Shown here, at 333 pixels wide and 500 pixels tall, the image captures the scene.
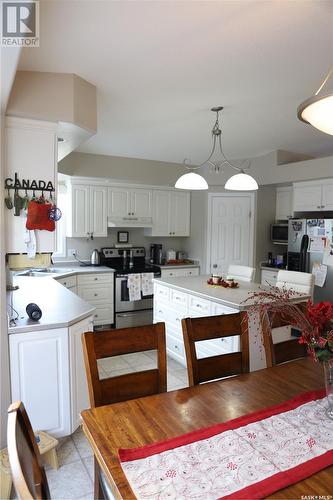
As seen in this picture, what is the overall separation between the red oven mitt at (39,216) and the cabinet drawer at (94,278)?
241 cm

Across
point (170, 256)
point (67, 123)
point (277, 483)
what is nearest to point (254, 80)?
point (67, 123)

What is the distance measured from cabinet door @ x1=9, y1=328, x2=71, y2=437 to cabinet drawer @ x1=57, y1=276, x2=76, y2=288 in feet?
6.66

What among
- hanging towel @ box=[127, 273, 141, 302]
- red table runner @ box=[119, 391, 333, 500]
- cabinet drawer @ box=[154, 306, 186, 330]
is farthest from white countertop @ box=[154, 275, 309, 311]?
→ red table runner @ box=[119, 391, 333, 500]

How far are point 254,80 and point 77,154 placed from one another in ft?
9.39

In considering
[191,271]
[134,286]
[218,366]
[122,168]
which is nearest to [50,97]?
[218,366]

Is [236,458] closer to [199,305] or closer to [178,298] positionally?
[199,305]

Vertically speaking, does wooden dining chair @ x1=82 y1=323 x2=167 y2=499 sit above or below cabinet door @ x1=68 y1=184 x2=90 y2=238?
below

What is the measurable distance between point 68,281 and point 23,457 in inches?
143

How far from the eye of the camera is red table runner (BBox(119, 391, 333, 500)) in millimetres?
948

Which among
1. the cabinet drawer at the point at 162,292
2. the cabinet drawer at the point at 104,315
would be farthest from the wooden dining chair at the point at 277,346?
the cabinet drawer at the point at 104,315

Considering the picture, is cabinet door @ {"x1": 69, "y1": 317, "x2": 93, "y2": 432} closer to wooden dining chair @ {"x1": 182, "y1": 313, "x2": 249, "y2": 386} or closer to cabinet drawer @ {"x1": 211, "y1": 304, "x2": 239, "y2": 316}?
wooden dining chair @ {"x1": 182, "y1": 313, "x2": 249, "y2": 386}

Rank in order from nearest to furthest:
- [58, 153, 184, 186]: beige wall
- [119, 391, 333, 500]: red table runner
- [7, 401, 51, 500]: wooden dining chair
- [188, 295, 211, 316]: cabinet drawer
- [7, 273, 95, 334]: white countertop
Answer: [7, 401, 51, 500]: wooden dining chair
[119, 391, 333, 500]: red table runner
[7, 273, 95, 334]: white countertop
[188, 295, 211, 316]: cabinet drawer
[58, 153, 184, 186]: beige wall

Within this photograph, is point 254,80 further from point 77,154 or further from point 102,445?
point 77,154

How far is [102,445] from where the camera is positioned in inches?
44.4
